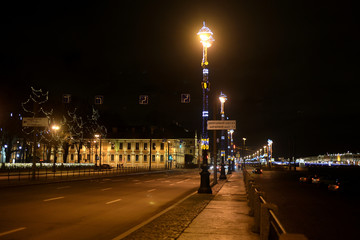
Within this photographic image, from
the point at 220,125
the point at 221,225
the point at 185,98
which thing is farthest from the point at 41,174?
the point at 221,225

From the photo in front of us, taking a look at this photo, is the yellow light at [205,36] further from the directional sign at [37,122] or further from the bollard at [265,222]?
the directional sign at [37,122]

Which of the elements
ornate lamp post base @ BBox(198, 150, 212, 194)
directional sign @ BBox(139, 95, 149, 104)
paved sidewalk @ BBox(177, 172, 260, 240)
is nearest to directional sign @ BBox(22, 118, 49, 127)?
directional sign @ BBox(139, 95, 149, 104)

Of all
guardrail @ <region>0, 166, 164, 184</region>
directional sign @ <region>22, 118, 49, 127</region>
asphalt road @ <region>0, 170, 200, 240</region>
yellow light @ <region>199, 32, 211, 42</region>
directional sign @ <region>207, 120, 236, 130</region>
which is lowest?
guardrail @ <region>0, 166, 164, 184</region>

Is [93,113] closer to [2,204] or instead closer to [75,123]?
[75,123]

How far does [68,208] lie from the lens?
15070mm

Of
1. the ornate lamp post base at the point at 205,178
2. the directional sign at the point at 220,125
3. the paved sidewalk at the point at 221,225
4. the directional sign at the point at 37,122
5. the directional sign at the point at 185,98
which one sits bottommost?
the paved sidewalk at the point at 221,225

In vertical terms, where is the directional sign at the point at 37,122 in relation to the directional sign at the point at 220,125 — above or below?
above

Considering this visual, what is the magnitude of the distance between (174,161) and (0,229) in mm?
98461

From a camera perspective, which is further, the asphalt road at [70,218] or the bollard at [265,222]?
the asphalt road at [70,218]

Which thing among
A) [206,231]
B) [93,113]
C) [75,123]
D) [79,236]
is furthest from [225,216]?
[93,113]

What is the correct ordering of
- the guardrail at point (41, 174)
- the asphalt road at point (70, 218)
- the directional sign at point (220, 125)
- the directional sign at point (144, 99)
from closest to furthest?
the asphalt road at point (70, 218)
the directional sign at point (220, 125)
the directional sign at point (144, 99)
the guardrail at point (41, 174)

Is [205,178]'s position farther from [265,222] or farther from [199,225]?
[265,222]

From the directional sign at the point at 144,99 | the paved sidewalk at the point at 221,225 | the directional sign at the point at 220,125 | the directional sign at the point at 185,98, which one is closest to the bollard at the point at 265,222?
the paved sidewalk at the point at 221,225

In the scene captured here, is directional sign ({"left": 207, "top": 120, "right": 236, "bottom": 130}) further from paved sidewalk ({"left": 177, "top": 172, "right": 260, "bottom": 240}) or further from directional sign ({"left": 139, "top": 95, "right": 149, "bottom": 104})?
paved sidewalk ({"left": 177, "top": 172, "right": 260, "bottom": 240})
